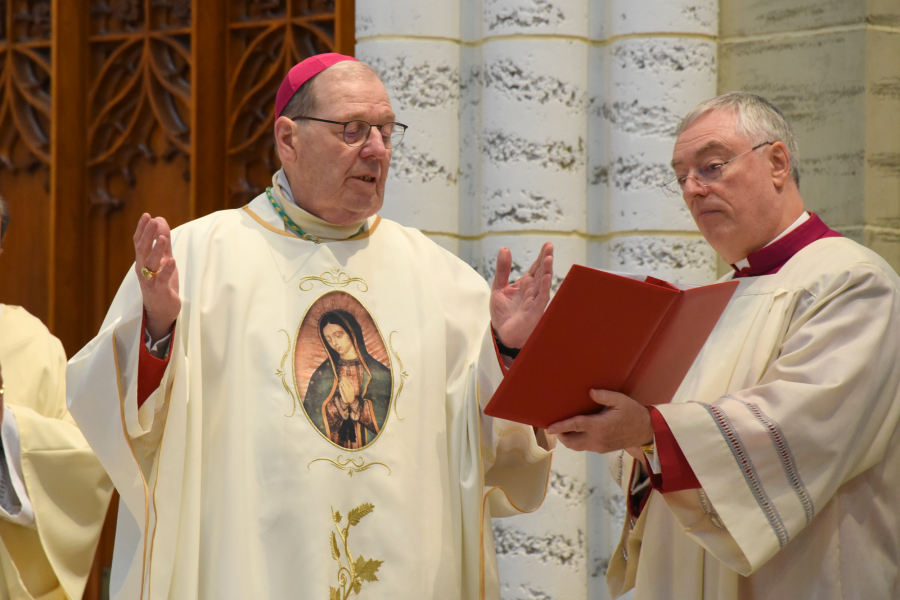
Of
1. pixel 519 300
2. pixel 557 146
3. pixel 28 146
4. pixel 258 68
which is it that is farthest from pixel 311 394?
pixel 28 146

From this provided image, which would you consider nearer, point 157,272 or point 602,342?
point 602,342

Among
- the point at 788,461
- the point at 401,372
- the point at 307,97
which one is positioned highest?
the point at 307,97

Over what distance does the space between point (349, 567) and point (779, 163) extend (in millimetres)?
1519

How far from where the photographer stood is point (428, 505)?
2.74 metres

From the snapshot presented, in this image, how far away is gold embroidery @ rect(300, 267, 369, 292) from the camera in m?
2.82

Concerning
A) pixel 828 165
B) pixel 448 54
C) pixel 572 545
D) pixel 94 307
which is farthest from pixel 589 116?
pixel 94 307

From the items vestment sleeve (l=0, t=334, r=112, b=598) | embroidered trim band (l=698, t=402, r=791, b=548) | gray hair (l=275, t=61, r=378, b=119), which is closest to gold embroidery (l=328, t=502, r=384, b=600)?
embroidered trim band (l=698, t=402, r=791, b=548)

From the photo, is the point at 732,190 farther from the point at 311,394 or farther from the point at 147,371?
the point at 147,371

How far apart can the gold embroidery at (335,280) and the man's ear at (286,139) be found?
34 centimetres

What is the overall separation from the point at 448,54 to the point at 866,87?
62.3 inches

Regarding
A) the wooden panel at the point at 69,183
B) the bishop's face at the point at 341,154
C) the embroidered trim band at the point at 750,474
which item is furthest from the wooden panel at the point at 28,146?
the embroidered trim band at the point at 750,474

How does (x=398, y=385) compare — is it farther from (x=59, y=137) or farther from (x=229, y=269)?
(x=59, y=137)

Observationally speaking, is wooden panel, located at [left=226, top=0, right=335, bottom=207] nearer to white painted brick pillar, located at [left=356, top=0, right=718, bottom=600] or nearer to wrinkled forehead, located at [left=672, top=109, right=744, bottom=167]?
white painted brick pillar, located at [left=356, top=0, right=718, bottom=600]

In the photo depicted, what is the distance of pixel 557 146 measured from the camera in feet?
12.8
